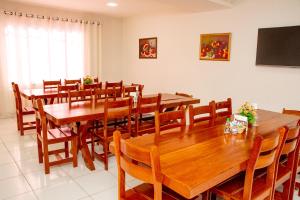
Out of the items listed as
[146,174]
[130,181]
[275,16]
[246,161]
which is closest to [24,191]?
[130,181]

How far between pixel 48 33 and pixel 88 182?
4.09 m

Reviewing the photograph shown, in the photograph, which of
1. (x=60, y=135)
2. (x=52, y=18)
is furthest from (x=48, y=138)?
(x=52, y=18)

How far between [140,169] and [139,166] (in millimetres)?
22

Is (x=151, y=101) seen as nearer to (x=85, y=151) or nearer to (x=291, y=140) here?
(x=85, y=151)

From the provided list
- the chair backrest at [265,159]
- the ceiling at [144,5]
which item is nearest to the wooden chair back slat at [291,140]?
the chair backrest at [265,159]

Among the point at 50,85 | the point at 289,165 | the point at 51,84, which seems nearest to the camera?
the point at 289,165

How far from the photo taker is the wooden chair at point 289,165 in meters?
1.88

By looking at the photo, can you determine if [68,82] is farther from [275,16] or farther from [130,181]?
[275,16]

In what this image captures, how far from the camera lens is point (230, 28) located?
14.4 ft

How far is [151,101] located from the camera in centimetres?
321

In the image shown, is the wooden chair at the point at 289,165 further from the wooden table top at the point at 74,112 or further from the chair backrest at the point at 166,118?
the wooden table top at the point at 74,112

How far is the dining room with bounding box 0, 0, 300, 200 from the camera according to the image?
5.64 feet

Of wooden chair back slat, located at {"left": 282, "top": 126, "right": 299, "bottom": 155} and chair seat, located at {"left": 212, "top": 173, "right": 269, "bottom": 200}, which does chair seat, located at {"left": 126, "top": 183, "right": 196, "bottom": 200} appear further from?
wooden chair back slat, located at {"left": 282, "top": 126, "right": 299, "bottom": 155}

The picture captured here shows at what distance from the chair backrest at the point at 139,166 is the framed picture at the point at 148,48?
4.64 meters
